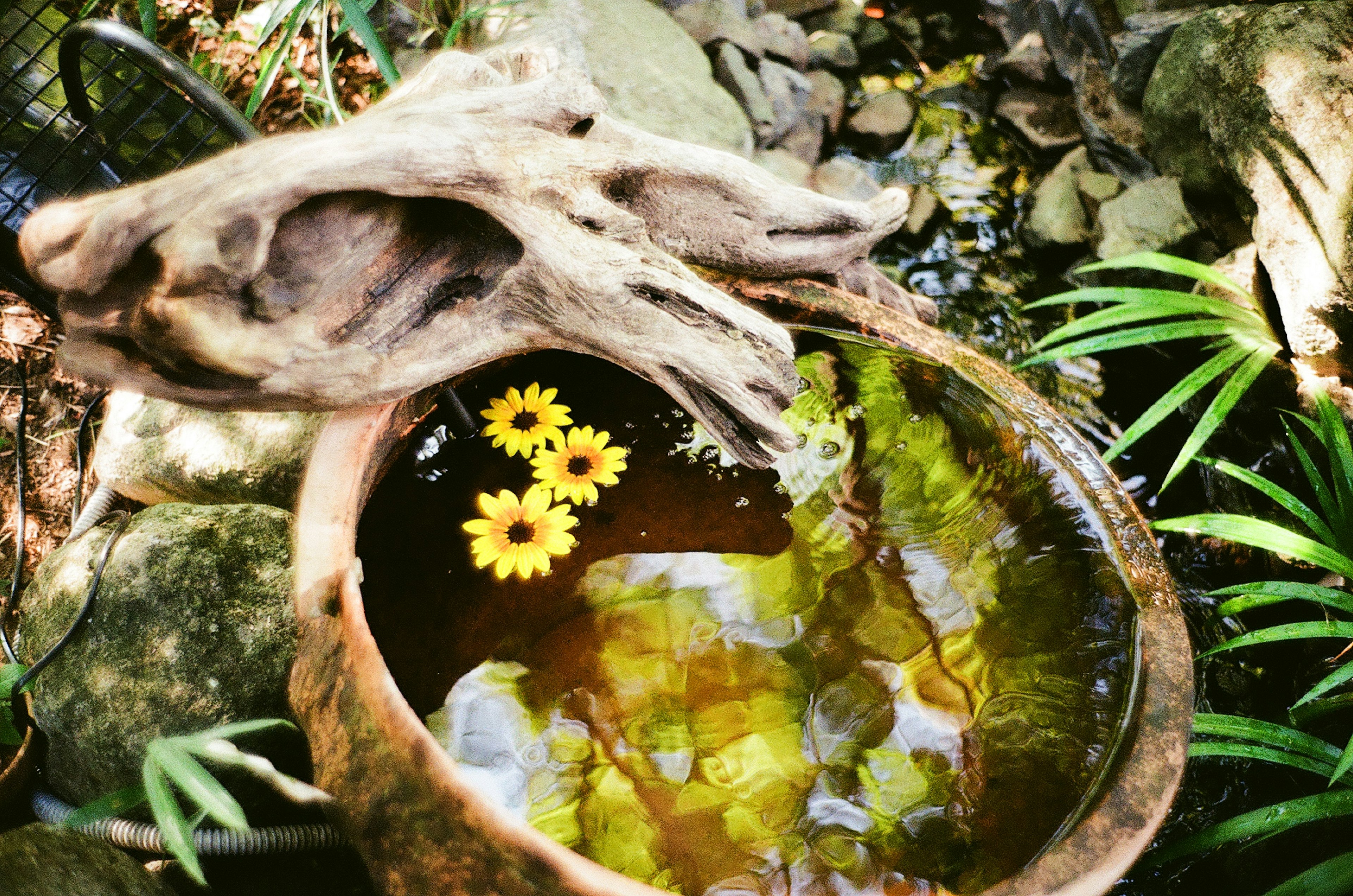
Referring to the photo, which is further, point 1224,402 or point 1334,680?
point 1224,402

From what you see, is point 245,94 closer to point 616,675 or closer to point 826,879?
point 616,675

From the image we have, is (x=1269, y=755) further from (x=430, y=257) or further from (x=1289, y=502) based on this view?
(x=430, y=257)

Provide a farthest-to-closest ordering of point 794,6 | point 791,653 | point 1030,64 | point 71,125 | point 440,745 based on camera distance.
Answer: point 794,6 → point 1030,64 → point 71,125 → point 791,653 → point 440,745

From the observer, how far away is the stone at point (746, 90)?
3201 millimetres

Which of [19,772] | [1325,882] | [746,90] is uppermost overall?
[746,90]

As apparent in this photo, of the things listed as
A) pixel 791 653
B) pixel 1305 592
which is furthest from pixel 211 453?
pixel 1305 592

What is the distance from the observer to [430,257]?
128cm

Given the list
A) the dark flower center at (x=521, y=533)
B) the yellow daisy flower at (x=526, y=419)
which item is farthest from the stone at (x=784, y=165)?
the dark flower center at (x=521, y=533)

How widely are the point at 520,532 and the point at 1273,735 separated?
1.49 meters

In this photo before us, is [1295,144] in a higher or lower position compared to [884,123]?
higher

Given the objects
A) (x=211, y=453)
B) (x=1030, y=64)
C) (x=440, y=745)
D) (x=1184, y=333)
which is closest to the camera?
(x=440, y=745)

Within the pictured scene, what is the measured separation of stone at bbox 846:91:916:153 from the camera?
11.3 ft

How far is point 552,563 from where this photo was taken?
1547 mm

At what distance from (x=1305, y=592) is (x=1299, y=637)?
0.31ft
